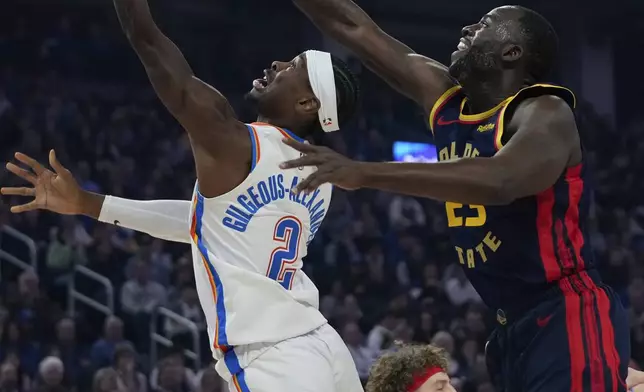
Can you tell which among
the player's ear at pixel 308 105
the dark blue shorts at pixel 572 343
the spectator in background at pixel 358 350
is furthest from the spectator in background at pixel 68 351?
the dark blue shorts at pixel 572 343

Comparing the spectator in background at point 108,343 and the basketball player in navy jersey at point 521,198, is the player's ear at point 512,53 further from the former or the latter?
the spectator in background at point 108,343

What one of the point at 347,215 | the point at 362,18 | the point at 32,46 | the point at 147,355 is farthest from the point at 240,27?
the point at 362,18

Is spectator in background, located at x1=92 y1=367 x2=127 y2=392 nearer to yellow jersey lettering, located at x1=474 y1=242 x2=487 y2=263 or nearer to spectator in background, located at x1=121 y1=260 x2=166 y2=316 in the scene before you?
spectator in background, located at x1=121 y1=260 x2=166 y2=316

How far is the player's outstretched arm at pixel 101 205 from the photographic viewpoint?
403 centimetres

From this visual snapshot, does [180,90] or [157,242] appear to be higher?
Result: [180,90]

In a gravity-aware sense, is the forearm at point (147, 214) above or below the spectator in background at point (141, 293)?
above

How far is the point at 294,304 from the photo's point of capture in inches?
140

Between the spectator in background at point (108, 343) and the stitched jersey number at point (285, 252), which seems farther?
the spectator in background at point (108, 343)

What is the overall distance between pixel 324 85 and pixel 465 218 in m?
0.81

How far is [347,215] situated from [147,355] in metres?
3.50

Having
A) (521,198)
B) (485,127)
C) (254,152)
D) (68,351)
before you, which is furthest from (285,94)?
(68,351)

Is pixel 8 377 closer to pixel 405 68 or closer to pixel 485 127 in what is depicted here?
pixel 405 68

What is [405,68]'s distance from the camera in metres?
3.92

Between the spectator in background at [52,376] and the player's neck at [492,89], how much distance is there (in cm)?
524
